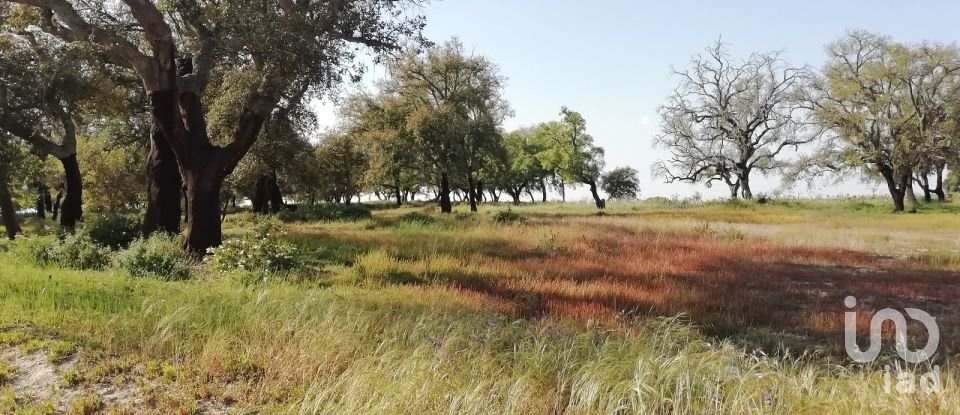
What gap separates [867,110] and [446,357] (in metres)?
49.1

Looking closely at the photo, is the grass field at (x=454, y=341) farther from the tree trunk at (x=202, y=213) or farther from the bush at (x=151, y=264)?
the tree trunk at (x=202, y=213)

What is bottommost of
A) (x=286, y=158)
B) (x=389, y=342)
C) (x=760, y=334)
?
(x=760, y=334)

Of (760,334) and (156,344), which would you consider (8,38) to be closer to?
(156,344)

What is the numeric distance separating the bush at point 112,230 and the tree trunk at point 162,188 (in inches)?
17.9

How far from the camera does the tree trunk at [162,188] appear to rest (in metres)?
16.5

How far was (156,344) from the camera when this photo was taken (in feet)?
18.5

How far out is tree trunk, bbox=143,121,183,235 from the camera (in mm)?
16484

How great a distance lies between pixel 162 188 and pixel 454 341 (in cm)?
1433

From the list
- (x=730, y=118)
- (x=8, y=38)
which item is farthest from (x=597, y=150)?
(x=8, y=38)

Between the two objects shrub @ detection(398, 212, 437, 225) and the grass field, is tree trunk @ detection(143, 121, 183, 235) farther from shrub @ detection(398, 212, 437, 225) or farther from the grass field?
shrub @ detection(398, 212, 437, 225)

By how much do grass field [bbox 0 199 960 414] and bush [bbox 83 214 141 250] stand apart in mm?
3278

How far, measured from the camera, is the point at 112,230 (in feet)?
50.9

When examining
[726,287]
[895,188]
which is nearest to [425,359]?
[726,287]

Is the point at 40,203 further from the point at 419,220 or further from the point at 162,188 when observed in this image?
the point at 162,188
